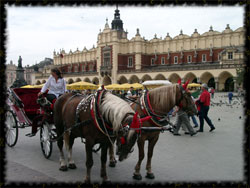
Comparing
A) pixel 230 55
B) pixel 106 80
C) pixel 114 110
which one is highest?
pixel 230 55

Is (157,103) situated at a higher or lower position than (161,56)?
lower

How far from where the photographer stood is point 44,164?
16.7ft

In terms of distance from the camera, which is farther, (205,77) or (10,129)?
(205,77)

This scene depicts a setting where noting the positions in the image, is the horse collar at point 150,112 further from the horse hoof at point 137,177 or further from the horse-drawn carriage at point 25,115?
the horse-drawn carriage at point 25,115

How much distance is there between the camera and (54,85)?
5832 millimetres

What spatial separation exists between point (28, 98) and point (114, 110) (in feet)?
13.2

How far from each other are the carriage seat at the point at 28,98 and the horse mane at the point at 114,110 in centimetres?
339

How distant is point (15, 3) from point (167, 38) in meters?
45.6

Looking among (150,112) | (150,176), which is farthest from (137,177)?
(150,112)

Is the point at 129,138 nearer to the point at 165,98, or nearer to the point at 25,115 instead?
the point at 165,98

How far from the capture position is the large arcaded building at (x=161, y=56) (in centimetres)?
3705

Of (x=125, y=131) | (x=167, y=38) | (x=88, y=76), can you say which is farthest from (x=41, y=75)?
(x=125, y=131)

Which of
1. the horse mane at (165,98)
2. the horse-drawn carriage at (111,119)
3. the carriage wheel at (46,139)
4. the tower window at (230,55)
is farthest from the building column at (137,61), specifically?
the horse mane at (165,98)

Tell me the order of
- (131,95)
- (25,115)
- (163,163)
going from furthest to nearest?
(131,95)
(25,115)
(163,163)
